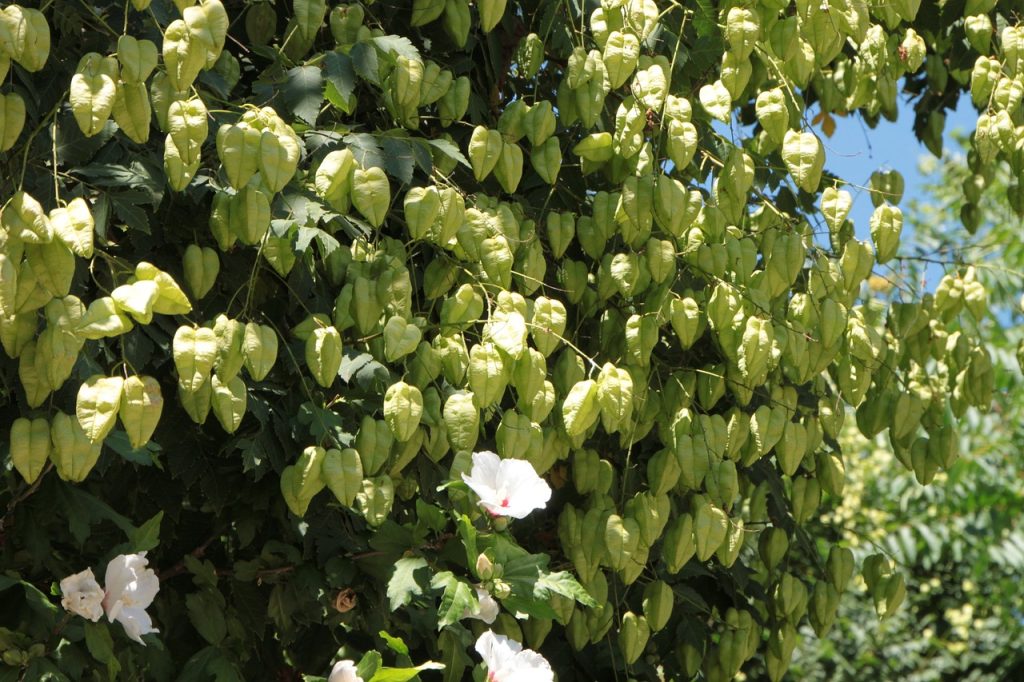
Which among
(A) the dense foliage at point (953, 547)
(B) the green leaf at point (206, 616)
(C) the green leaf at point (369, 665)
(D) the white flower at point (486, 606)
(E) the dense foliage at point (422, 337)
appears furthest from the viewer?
(A) the dense foliage at point (953, 547)

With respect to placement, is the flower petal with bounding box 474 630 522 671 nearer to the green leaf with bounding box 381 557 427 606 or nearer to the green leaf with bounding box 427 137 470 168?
the green leaf with bounding box 381 557 427 606

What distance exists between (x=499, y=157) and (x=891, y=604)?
1.30 m

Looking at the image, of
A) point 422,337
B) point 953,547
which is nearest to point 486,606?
point 422,337

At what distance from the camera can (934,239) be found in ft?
27.4

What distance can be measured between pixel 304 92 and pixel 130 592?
2.67 ft

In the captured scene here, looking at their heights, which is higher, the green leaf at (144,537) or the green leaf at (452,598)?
the green leaf at (452,598)

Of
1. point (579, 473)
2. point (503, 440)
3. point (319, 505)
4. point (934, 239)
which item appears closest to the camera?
point (503, 440)

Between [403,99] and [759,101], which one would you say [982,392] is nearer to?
[759,101]

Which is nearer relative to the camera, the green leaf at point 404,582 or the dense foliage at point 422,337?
the dense foliage at point 422,337

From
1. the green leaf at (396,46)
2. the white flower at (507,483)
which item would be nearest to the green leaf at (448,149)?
the green leaf at (396,46)

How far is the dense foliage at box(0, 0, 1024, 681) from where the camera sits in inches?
75.5

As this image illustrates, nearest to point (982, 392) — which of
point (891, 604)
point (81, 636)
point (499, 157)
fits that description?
point (891, 604)

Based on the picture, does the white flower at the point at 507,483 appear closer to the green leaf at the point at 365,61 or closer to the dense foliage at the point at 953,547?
the green leaf at the point at 365,61

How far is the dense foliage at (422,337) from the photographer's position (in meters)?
1.92
